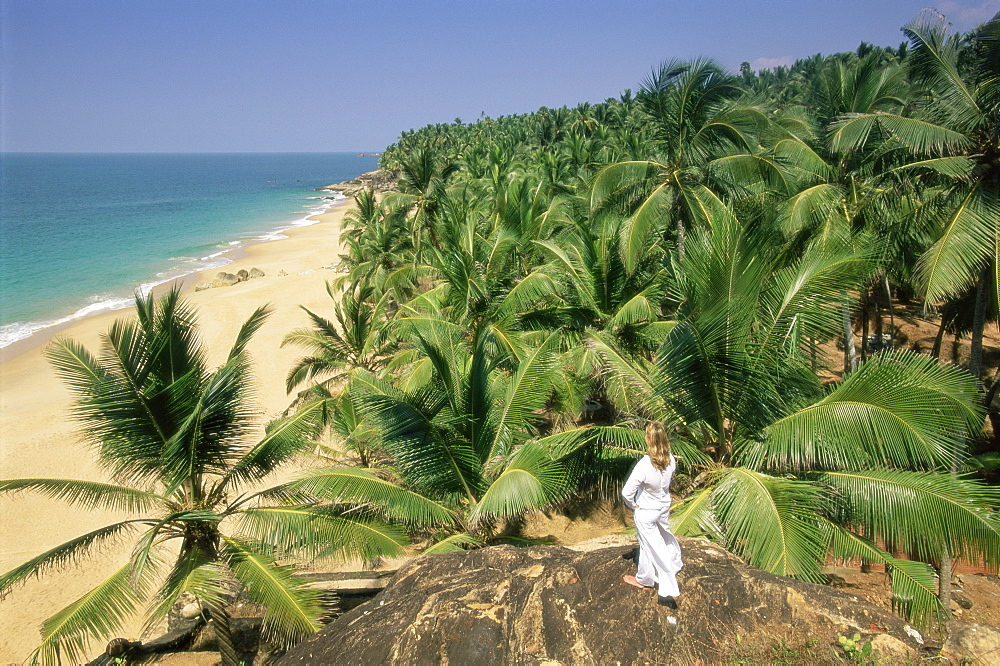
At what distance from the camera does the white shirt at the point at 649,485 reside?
4562mm

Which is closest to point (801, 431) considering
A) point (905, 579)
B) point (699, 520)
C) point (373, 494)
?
point (699, 520)

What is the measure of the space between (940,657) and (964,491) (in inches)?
64.7

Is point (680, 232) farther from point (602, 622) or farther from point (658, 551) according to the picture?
point (602, 622)

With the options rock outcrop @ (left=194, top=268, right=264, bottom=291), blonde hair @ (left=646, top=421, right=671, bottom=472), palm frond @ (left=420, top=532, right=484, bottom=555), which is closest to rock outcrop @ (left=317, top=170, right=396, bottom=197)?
rock outcrop @ (left=194, top=268, right=264, bottom=291)

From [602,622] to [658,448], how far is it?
1.38 metres

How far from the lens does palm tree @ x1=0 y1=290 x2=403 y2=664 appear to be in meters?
5.94

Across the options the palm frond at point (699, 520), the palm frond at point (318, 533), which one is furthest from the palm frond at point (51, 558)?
the palm frond at point (699, 520)

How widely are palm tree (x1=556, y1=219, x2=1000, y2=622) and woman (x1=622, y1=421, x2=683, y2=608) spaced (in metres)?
1.26

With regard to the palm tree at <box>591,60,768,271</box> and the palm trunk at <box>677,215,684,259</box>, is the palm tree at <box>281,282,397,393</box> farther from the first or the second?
the palm trunk at <box>677,215,684,259</box>

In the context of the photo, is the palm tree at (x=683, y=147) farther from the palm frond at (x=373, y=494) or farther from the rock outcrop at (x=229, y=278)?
the rock outcrop at (x=229, y=278)

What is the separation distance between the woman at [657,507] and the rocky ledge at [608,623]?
22cm

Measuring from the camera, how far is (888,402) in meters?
5.46

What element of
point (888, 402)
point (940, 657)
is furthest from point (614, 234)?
point (940, 657)

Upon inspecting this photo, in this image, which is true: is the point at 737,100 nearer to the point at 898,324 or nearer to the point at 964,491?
the point at 964,491
